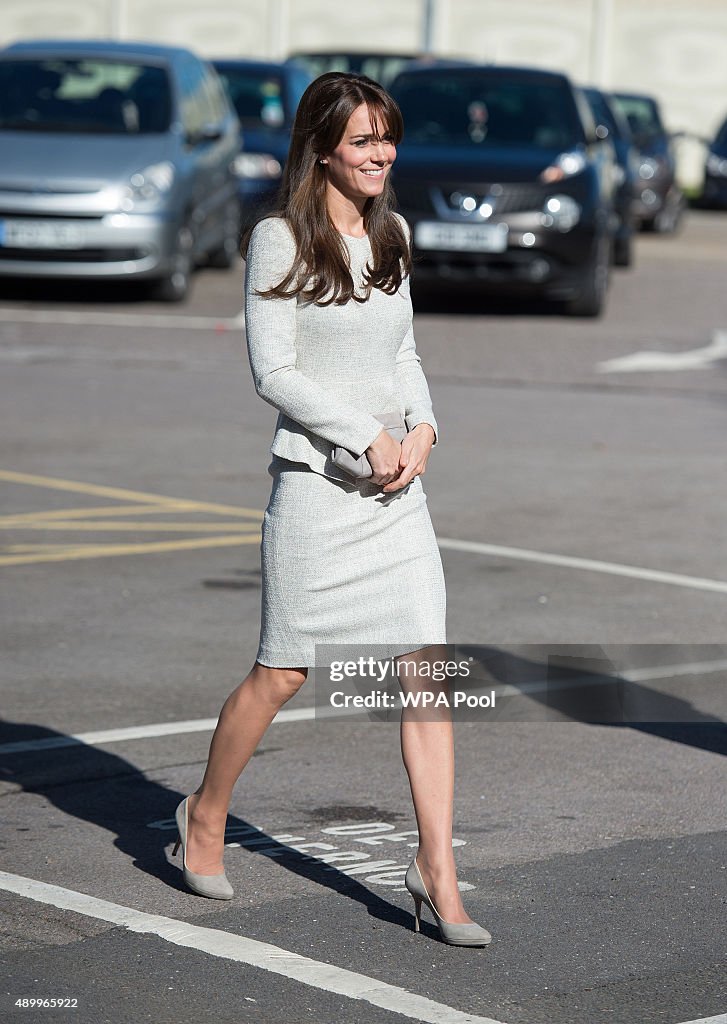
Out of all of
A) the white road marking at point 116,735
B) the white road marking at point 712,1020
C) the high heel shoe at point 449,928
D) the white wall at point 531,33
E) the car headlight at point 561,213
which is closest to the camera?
the white road marking at point 712,1020

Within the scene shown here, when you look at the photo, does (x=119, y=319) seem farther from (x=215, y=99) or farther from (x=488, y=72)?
(x=488, y=72)

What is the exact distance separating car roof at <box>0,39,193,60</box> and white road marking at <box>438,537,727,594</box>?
1001cm

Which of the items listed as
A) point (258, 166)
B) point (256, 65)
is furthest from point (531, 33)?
point (258, 166)

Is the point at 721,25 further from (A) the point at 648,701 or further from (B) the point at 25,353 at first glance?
(A) the point at 648,701

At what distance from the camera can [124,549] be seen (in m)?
8.32

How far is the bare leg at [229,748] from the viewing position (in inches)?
170

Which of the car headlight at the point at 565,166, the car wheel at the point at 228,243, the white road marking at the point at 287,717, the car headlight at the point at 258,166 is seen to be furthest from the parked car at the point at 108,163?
the white road marking at the point at 287,717

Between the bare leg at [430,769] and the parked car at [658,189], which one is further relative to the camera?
the parked car at [658,189]

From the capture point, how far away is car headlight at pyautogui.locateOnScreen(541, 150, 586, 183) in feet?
53.1

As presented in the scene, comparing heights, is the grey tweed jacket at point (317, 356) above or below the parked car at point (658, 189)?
above

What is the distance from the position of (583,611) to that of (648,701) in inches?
43.1

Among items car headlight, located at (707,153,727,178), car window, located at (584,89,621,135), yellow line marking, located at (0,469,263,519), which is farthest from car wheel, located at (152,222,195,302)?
car headlight, located at (707,153,727,178)

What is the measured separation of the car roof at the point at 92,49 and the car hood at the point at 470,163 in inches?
99.4

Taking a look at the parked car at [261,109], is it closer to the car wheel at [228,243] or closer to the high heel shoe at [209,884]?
the car wheel at [228,243]
